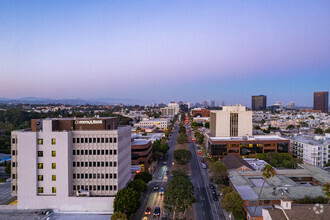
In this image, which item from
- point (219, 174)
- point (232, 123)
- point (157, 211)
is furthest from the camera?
point (232, 123)

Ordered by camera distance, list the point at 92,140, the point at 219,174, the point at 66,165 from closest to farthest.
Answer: the point at 66,165
the point at 92,140
the point at 219,174

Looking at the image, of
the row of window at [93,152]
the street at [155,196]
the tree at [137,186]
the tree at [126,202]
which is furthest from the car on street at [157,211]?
the row of window at [93,152]

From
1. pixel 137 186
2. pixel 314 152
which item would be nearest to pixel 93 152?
pixel 137 186

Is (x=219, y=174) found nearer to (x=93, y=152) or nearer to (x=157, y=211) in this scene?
(x=157, y=211)

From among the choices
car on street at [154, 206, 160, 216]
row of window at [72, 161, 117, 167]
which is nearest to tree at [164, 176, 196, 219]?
car on street at [154, 206, 160, 216]

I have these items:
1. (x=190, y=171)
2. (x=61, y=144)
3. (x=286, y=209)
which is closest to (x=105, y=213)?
(x=61, y=144)

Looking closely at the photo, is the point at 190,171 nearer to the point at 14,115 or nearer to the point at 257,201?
the point at 257,201
